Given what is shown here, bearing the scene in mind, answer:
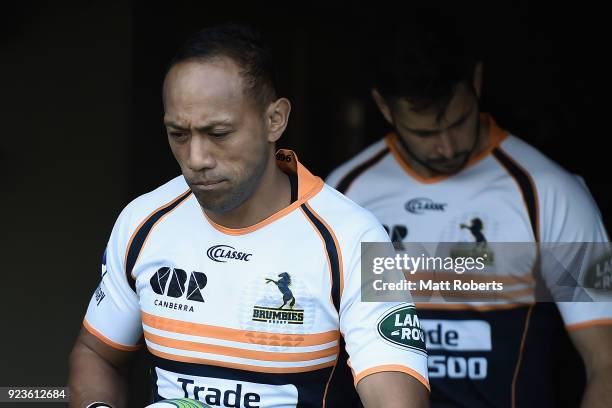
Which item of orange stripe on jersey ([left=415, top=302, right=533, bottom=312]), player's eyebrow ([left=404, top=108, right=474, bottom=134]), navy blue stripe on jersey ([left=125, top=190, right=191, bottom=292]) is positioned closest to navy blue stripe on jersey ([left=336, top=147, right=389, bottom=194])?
player's eyebrow ([left=404, top=108, right=474, bottom=134])

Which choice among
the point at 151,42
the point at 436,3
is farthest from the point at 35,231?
the point at 436,3

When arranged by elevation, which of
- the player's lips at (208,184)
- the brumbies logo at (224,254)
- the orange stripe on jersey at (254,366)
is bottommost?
the orange stripe on jersey at (254,366)

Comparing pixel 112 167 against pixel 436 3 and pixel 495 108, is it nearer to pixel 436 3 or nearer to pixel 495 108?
pixel 495 108

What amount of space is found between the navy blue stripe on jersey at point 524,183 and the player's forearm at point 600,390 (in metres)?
0.43

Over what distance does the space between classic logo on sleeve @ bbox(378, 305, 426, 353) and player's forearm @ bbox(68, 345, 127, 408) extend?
0.77m

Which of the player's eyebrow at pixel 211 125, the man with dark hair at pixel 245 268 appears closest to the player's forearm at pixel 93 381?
the man with dark hair at pixel 245 268

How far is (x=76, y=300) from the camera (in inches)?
136

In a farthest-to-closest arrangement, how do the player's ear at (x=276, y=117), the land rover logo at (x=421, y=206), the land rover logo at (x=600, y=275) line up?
the land rover logo at (x=421, y=206), the land rover logo at (x=600, y=275), the player's ear at (x=276, y=117)

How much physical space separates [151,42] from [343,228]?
5.29ft

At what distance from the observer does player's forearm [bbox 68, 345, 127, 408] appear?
2.43 meters

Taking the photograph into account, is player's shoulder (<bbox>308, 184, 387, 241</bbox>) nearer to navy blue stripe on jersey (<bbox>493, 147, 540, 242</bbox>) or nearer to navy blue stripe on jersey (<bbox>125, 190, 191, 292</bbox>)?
navy blue stripe on jersey (<bbox>125, 190, 191, 292</bbox>)

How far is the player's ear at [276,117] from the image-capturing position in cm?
230

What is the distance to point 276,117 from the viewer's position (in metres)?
2.32

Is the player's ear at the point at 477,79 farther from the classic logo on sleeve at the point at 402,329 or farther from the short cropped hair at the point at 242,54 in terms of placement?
the classic logo on sleeve at the point at 402,329
